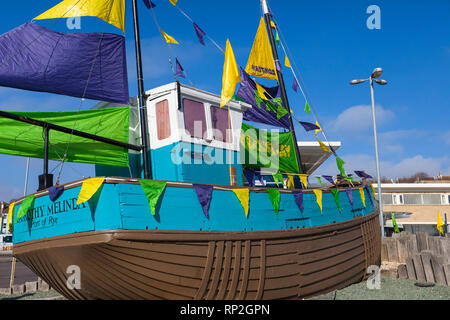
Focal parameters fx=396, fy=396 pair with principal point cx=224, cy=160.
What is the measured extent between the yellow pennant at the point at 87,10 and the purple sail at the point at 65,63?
14.6 inches

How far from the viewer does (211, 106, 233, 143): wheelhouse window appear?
30.5 feet

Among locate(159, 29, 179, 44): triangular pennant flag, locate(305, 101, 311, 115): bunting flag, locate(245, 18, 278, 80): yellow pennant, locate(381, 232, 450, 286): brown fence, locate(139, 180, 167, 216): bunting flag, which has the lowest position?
locate(381, 232, 450, 286): brown fence

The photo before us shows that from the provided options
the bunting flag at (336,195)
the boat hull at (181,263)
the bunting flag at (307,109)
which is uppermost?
the bunting flag at (307,109)

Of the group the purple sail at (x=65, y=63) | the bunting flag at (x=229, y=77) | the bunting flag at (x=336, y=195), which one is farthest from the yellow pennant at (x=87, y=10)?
the bunting flag at (x=336, y=195)

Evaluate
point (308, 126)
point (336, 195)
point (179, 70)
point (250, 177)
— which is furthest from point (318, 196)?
point (308, 126)

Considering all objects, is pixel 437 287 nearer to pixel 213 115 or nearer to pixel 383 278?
pixel 383 278

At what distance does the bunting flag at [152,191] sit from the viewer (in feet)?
20.6

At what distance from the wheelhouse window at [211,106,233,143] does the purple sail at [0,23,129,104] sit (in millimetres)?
2065

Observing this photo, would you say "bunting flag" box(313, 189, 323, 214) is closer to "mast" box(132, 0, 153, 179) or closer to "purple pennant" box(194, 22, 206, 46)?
"mast" box(132, 0, 153, 179)

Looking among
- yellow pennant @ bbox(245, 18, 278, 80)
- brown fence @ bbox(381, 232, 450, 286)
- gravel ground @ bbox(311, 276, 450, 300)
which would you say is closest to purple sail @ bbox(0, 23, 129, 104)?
yellow pennant @ bbox(245, 18, 278, 80)

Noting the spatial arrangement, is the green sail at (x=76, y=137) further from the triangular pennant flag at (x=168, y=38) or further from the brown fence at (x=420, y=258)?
the brown fence at (x=420, y=258)

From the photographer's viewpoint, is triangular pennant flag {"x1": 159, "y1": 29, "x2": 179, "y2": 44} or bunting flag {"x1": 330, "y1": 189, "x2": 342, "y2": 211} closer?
bunting flag {"x1": 330, "y1": 189, "x2": 342, "y2": 211}
